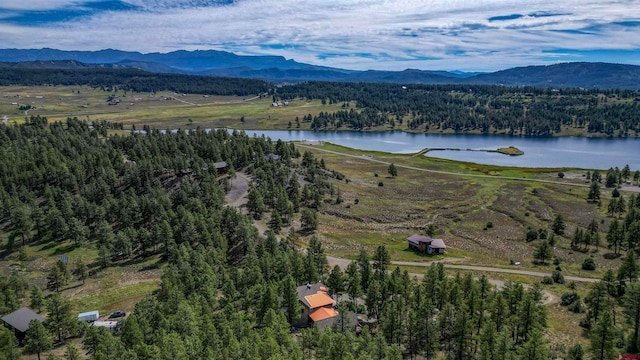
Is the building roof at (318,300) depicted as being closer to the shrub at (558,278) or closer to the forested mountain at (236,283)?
the forested mountain at (236,283)

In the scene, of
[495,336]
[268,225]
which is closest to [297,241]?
[268,225]

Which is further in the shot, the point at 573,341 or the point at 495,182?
the point at 495,182

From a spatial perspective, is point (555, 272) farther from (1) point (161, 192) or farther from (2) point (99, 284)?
(1) point (161, 192)

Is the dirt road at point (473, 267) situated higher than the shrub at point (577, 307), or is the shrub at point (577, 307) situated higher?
the shrub at point (577, 307)

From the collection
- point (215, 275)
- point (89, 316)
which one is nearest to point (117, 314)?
point (89, 316)

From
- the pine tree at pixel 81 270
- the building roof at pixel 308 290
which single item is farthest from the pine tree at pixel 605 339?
the pine tree at pixel 81 270

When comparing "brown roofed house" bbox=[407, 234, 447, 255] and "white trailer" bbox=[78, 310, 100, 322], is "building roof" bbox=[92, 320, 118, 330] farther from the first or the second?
"brown roofed house" bbox=[407, 234, 447, 255]

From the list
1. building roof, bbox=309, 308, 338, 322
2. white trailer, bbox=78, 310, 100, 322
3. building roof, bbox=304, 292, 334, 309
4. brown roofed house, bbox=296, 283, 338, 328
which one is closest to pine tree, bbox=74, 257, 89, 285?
white trailer, bbox=78, 310, 100, 322
